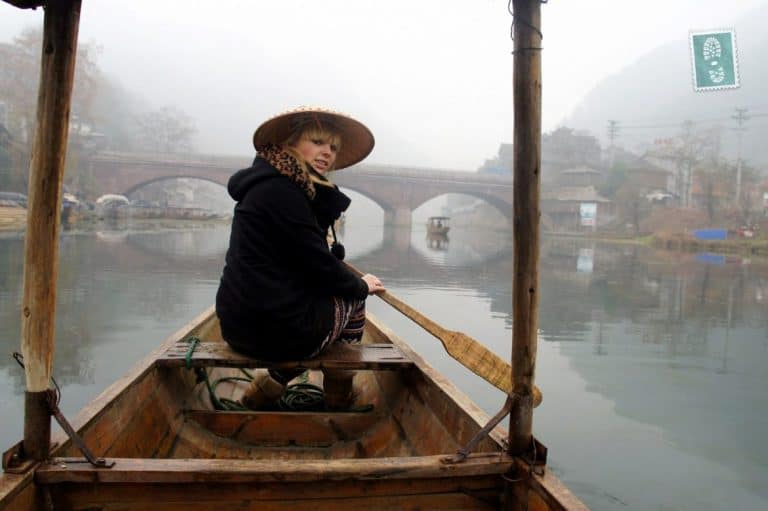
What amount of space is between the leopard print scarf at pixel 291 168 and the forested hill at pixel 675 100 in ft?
242

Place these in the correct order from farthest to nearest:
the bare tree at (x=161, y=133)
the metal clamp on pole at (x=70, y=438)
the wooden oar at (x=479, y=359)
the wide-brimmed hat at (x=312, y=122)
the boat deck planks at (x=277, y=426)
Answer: the bare tree at (x=161, y=133), the boat deck planks at (x=277, y=426), the wide-brimmed hat at (x=312, y=122), the wooden oar at (x=479, y=359), the metal clamp on pole at (x=70, y=438)

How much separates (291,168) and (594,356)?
166 inches

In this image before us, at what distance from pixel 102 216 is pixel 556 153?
39.3 m

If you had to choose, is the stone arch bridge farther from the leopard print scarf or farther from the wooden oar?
the wooden oar

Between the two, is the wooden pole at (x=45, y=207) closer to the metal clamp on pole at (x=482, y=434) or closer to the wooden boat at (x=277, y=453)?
the wooden boat at (x=277, y=453)

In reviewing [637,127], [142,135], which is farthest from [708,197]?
[637,127]

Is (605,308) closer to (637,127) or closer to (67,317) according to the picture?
(67,317)

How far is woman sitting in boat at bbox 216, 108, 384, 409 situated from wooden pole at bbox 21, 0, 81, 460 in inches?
26.6

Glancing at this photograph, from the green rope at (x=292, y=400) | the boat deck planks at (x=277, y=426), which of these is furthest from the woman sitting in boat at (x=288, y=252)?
the green rope at (x=292, y=400)

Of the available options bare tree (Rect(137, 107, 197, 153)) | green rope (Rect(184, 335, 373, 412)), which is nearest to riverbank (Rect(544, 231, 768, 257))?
green rope (Rect(184, 335, 373, 412))

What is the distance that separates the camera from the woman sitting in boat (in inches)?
80.5

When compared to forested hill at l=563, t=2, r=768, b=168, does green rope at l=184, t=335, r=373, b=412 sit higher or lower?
lower

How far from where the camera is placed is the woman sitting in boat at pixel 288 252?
2.04 m

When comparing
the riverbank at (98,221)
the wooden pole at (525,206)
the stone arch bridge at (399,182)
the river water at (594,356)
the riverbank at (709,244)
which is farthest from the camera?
the stone arch bridge at (399,182)
